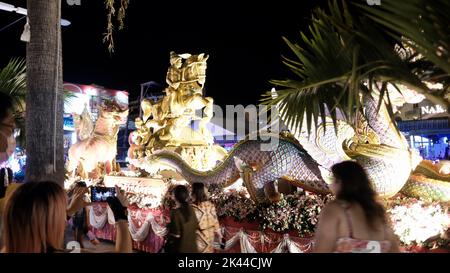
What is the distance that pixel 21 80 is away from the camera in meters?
5.28

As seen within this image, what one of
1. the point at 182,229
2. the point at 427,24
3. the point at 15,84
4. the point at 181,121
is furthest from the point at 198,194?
the point at 181,121

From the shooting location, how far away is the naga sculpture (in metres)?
9.61

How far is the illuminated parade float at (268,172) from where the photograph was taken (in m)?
4.34

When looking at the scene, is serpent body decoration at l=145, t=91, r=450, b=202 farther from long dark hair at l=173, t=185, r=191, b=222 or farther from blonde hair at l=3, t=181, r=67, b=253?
blonde hair at l=3, t=181, r=67, b=253

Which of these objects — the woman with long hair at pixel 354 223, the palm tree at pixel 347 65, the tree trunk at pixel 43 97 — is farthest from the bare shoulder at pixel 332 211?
the tree trunk at pixel 43 97

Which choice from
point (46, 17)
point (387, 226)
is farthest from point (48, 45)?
point (387, 226)

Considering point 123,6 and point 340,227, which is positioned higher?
point 123,6

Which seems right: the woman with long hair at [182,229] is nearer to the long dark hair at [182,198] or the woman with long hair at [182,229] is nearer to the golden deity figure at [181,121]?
the long dark hair at [182,198]

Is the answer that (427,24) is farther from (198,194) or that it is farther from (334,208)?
(198,194)

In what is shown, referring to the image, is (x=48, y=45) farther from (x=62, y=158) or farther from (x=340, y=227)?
(x=340, y=227)

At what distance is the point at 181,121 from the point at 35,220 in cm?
597

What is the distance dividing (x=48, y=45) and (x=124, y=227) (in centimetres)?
279

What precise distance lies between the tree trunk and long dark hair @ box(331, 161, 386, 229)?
9.78ft
